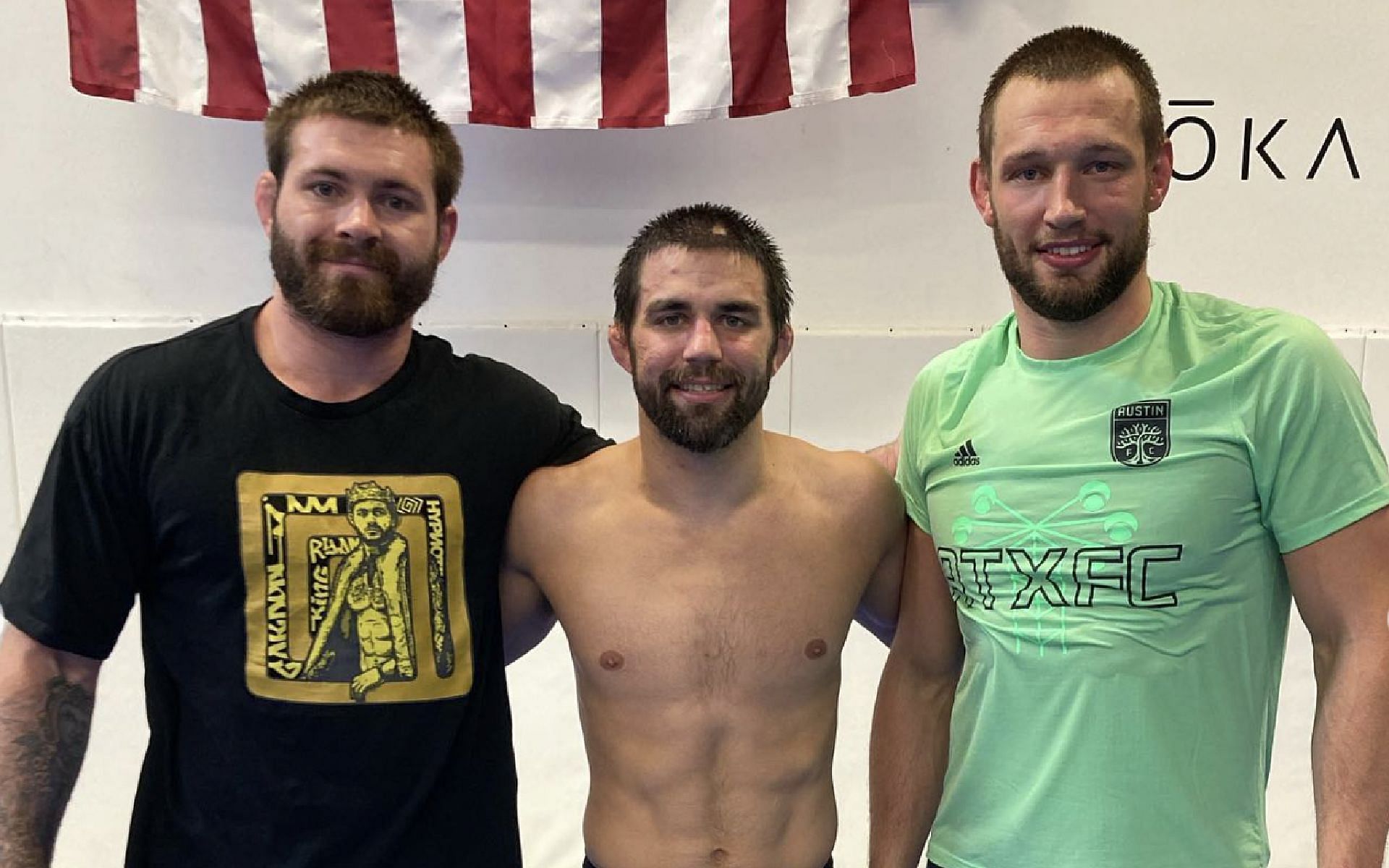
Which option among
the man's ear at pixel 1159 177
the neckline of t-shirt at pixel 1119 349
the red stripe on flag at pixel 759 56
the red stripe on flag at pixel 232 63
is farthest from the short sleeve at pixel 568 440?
the red stripe on flag at pixel 232 63

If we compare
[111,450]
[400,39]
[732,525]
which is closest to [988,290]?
[732,525]

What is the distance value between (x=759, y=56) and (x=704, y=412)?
50.0 inches

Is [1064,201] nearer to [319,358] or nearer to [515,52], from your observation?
[319,358]

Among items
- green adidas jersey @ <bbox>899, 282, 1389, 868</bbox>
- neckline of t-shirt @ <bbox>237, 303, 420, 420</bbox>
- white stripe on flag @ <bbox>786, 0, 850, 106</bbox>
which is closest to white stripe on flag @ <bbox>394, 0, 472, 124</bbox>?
white stripe on flag @ <bbox>786, 0, 850, 106</bbox>

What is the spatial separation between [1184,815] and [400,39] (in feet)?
7.12

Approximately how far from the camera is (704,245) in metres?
1.38

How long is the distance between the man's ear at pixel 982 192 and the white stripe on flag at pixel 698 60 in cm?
111

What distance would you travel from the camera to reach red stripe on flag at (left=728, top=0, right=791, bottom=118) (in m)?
2.24

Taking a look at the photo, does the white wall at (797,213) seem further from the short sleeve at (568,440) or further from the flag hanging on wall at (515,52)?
the short sleeve at (568,440)

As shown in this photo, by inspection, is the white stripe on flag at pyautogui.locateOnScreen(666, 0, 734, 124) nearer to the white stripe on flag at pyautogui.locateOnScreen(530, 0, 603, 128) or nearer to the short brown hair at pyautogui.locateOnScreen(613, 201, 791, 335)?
the white stripe on flag at pyautogui.locateOnScreen(530, 0, 603, 128)

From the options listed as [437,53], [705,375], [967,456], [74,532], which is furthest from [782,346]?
[437,53]

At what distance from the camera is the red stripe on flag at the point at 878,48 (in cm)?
227

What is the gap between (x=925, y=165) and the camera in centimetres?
252

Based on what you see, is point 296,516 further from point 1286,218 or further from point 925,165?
point 1286,218
